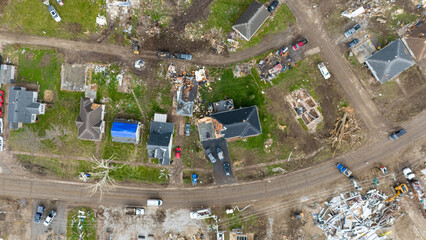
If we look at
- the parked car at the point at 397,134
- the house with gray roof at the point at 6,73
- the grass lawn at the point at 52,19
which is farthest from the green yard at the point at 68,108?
the parked car at the point at 397,134

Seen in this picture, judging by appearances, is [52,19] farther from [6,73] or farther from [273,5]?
[273,5]

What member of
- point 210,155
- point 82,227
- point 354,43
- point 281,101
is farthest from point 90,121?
point 354,43

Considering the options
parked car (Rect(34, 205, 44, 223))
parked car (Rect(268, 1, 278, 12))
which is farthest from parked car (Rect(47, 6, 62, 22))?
parked car (Rect(268, 1, 278, 12))

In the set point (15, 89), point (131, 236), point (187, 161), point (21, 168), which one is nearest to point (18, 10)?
point (15, 89)

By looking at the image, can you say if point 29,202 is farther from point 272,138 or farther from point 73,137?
point 272,138

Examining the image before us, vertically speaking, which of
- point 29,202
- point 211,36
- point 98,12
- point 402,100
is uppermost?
point 98,12

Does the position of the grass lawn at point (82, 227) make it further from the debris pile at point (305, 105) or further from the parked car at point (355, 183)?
the parked car at point (355, 183)

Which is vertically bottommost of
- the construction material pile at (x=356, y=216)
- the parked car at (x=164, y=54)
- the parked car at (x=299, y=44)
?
the construction material pile at (x=356, y=216)

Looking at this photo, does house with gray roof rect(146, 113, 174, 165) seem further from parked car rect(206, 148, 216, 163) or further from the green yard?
parked car rect(206, 148, 216, 163)
